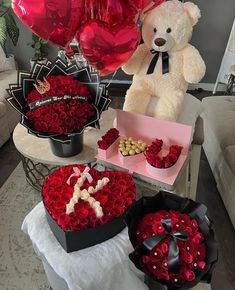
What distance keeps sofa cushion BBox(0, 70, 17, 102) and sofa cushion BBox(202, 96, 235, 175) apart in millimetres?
1526

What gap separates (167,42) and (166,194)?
0.55 m

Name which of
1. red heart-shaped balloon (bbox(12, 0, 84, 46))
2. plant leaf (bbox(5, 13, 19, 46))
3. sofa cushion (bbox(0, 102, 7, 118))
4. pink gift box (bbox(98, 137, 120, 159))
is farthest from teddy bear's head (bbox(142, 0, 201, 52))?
plant leaf (bbox(5, 13, 19, 46))

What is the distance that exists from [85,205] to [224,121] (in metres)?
1.25

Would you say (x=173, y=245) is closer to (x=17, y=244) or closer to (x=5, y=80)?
(x=17, y=244)

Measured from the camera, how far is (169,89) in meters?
1.07

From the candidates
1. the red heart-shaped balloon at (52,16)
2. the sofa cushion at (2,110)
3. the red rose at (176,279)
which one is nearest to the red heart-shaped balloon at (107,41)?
the red heart-shaped balloon at (52,16)

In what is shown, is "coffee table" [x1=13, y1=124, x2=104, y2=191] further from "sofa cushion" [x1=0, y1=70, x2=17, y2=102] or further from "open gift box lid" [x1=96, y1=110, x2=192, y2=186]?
"sofa cushion" [x1=0, y1=70, x2=17, y2=102]

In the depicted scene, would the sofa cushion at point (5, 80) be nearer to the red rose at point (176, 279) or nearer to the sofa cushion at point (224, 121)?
the sofa cushion at point (224, 121)

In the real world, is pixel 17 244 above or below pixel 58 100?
below

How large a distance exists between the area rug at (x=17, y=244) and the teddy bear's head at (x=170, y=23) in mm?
1114

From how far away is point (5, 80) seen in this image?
2215 mm

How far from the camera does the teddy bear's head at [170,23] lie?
3.07 feet

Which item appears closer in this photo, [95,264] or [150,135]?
[95,264]

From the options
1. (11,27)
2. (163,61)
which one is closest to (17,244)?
(163,61)
